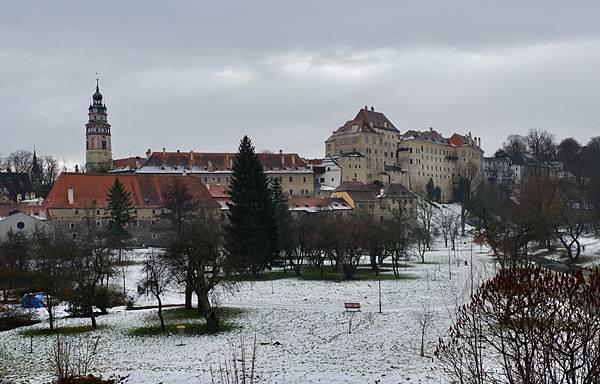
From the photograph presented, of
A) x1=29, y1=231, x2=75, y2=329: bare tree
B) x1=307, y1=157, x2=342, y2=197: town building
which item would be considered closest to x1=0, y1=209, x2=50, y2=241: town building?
x1=29, y1=231, x2=75, y2=329: bare tree

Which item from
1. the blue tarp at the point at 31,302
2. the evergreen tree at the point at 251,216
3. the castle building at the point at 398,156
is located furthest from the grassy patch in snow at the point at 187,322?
the castle building at the point at 398,156

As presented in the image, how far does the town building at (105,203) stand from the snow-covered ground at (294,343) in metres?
39.0

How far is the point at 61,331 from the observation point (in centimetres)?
2728

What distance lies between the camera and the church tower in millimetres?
114438

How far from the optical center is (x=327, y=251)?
4628cm

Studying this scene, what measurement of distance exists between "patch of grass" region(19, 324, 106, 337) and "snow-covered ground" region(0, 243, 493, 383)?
54cm

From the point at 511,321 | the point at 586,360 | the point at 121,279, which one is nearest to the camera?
the point at 586,360

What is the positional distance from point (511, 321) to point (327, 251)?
3604cm

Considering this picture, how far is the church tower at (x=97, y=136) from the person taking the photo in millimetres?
114438

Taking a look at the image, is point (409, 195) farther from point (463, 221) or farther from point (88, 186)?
point (88, 186)

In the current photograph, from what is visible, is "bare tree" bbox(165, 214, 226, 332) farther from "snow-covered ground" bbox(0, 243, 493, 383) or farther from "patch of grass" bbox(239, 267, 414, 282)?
"patch of grass" bbox(239, 267, 414, 282)

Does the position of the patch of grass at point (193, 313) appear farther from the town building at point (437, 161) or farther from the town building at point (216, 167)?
the town building at point (437, 161)

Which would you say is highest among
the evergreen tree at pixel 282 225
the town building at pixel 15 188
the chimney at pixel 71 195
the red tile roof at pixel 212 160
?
the red tile roof at pixel 212 160

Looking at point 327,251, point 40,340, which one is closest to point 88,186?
point 327,251
